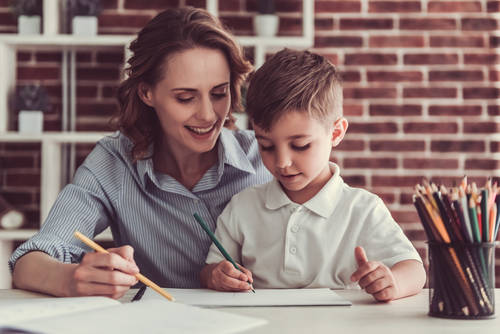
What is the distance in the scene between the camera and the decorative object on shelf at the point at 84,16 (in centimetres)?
295

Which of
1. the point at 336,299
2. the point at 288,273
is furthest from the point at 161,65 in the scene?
the point at 336,299

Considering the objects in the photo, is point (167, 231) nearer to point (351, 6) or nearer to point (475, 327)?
point (475, 327)

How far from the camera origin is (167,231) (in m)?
1.73

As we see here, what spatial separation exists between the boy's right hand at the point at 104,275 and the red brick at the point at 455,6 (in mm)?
2438

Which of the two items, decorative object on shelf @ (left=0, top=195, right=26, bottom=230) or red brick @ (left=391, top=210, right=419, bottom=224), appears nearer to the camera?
decorative object on shelf @ (left=0, top=195, right=26, bottom=230)

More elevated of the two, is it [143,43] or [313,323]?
[143,43]

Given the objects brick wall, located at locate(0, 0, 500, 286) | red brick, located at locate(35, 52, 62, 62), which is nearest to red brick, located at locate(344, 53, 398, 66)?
brick wall, located at locate(0, 0, 500, 286)

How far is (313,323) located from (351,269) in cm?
43

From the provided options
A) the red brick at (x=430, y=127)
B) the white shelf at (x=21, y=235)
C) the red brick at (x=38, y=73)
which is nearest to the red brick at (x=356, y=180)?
the red brick at (x=430, y=127)

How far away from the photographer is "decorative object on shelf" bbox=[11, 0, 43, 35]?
297 cm

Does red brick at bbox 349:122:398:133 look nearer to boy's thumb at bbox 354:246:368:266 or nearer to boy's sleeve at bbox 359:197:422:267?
boy's sleeve at bbox 359:197:422:267

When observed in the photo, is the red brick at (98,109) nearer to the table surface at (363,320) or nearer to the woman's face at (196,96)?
the woman's face at (196,96)

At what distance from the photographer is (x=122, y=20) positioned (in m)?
3.12

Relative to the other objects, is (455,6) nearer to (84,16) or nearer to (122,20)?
(122,20)
